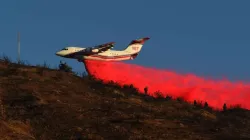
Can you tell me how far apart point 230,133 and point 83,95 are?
1132 centimetres

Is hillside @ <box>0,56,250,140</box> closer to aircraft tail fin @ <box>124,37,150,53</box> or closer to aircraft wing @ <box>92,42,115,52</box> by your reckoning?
aircraft wing @ <box>92,42,115,52</box>

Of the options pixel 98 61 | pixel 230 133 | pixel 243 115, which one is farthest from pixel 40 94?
pixel 98 61

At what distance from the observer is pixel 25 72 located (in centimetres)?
4047

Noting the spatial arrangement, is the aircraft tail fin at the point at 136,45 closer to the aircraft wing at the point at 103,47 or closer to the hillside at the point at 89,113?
the aircraft wing at the point at 103,47

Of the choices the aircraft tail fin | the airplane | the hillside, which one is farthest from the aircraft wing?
the hillside

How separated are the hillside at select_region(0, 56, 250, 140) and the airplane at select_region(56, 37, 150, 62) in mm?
23442

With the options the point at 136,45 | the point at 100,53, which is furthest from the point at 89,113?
the point at 136,45

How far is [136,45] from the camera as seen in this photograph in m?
81.4

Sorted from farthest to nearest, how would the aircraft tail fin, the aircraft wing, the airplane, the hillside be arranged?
the aircraft tail fin
the aircraft wing
the airplane
the hillside

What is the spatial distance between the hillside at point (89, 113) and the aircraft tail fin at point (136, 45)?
3562 centimetres

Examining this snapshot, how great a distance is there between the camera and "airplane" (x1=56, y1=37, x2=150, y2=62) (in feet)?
→ 221

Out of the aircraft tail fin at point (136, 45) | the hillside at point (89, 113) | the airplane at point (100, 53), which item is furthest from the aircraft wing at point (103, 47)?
the hillside at point (89, 113)

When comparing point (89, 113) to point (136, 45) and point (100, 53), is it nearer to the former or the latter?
point (100, 53)

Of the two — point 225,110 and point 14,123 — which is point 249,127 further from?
point 14,123
